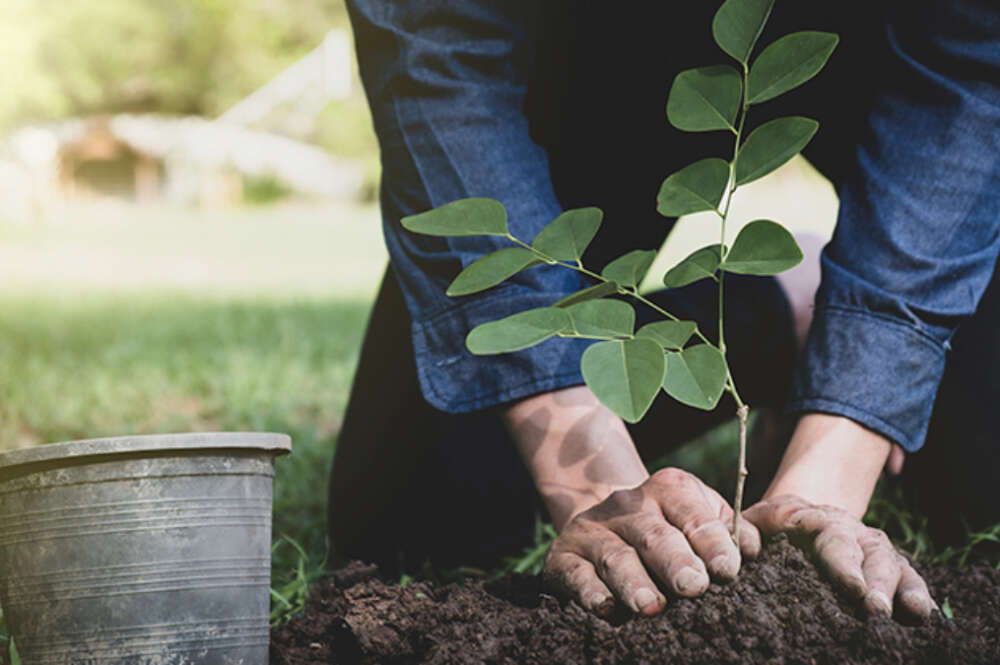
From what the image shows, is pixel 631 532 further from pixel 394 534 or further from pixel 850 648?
pixel 394 534

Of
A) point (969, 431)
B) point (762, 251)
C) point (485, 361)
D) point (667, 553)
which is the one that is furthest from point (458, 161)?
Answer: point (969, 431)

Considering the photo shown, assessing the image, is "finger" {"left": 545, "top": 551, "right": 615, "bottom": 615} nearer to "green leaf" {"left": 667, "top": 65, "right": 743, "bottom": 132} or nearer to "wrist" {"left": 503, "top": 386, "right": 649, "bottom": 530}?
"wrist" {"left": 503, "top": 386, "right": 649, "bottom": 530}

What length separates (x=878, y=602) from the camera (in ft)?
2.92

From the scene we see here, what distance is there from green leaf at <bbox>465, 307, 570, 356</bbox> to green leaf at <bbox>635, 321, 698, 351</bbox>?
0.25 ft

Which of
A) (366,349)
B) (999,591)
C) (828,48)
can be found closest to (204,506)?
(828,48)

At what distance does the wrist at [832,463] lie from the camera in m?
1.11

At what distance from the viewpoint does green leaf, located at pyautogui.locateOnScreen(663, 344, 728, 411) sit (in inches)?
32.9

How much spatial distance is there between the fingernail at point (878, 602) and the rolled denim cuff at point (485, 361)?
16.2 inches

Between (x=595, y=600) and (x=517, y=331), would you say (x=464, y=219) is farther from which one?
(x=595, y=600)

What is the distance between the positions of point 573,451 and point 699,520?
223mm

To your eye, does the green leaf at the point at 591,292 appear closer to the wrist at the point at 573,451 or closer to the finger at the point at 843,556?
the wrist at the point at 573,451

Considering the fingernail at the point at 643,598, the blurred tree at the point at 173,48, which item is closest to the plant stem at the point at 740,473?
the fingernail at the point at 643,598

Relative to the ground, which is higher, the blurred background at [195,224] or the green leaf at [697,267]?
the green leaf at [697,267]

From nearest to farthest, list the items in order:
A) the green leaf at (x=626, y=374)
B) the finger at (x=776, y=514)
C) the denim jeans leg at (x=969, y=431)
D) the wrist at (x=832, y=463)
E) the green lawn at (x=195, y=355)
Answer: the green leaf at (x=626, y=374) < the finger at (x=776, y=514) < the wrist at (x=832, y=463) < the denim jeans leg at (x=969, y=431) < the green lawn at (x=195, y=355)
